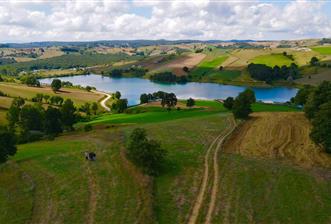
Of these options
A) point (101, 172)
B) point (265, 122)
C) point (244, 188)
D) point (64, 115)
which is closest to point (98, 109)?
point (64, 115)

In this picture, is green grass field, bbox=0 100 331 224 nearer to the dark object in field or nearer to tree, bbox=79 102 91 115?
the dark object in field

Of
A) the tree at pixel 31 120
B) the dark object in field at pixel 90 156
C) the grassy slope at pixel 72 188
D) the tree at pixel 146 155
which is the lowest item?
the tree at pixel 31 120

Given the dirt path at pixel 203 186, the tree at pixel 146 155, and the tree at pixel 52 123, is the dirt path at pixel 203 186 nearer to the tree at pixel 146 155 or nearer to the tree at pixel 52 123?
the tree at pixel 146 155

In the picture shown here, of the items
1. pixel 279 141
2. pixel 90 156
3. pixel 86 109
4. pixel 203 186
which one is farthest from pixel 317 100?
pixel 86 109

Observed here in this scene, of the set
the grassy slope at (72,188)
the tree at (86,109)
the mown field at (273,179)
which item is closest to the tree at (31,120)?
Result: the grassy slope at (72,188)

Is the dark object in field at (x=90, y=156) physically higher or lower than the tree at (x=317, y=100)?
lower

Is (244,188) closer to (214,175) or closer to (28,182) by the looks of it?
(214,175)

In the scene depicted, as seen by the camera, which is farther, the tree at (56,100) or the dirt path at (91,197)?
the tree at (56,100)
